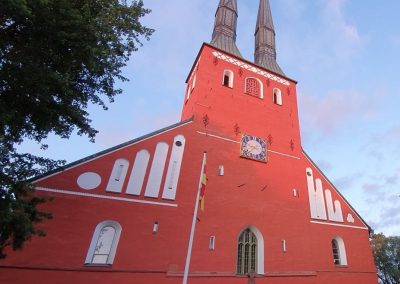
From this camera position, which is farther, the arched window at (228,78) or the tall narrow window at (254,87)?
the tall narrow window at (254,87)

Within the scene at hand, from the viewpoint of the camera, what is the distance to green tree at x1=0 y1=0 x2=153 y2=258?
5.96m

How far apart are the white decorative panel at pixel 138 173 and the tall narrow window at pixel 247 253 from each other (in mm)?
5358

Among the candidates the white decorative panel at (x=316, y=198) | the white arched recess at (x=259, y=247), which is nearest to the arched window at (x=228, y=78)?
the white decorative panel at (x=316, y=198)

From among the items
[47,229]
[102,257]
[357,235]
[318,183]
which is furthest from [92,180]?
[357,235]

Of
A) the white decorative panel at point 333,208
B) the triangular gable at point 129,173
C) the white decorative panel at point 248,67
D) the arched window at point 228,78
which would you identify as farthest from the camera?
the white decorative panel at point 248,67

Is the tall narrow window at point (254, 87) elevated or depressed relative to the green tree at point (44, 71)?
elevated

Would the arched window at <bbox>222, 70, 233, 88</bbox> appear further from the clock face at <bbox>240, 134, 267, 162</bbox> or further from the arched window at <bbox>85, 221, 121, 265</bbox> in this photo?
the arched window at <bbox>85, 221, 121, 265</bbox>

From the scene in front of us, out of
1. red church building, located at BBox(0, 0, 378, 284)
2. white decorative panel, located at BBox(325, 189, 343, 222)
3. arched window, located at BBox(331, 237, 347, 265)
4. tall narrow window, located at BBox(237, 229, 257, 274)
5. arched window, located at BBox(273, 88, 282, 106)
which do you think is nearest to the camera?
red church building, located at BBox(0, 0, 378, 284)

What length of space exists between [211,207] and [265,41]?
53.3ft

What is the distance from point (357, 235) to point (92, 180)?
14.7 m

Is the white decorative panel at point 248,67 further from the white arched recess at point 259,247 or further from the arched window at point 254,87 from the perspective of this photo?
the white arched recess at point 259,247

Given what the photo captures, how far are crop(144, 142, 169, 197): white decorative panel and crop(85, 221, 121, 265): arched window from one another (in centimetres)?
183

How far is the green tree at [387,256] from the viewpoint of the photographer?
102ft

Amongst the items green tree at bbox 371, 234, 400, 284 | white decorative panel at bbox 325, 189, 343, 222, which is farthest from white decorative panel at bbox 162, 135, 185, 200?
green tree at bbox 371, 234, 400, 284
